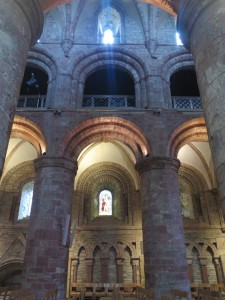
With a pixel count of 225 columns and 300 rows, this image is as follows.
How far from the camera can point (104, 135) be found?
11141mm

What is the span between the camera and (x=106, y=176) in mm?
15117

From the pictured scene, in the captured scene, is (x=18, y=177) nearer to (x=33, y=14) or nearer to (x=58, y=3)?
(x=58, y=3)

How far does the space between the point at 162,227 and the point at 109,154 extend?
6.69 metres

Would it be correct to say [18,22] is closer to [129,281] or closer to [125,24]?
[125,24]

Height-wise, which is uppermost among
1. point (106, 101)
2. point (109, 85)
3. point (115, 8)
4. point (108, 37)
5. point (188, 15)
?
point (115, 8)

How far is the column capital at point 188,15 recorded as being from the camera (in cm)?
470

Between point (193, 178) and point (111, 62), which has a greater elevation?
point (111, 62)

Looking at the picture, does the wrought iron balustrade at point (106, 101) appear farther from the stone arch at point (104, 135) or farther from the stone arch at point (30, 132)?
the stone arch at point (30, 132)

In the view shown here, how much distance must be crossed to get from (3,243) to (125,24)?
12.3m

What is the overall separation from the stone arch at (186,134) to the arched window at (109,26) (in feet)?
19.2

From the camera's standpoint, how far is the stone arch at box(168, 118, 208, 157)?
34.1ft

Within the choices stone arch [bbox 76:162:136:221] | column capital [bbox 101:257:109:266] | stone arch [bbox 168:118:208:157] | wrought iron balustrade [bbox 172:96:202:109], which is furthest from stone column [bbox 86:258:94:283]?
wrought iron balustrade [bbox 172:96:202:109]

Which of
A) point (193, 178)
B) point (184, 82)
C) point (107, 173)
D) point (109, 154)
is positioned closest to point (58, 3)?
point (109, 154)

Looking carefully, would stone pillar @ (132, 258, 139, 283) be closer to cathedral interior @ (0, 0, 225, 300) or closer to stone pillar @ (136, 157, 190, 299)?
cathedral interior @ (0, 0, 225, 300)
